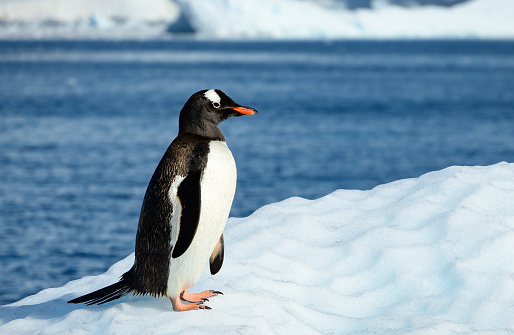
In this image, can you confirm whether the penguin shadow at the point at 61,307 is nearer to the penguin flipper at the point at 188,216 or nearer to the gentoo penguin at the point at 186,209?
the gentoo penguin at the point at 186,209

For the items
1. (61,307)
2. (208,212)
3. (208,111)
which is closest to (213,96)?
(208,111)

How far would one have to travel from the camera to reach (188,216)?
381 centimetres

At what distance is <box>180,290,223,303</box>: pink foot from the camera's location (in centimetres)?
397

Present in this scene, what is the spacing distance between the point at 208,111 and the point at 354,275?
1.37 m

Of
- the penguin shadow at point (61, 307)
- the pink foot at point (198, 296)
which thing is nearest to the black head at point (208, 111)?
the pink foot at point (198, 296)

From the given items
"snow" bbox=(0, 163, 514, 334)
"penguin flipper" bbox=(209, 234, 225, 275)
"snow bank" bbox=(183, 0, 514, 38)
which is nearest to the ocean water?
"snow" bbox=(0, 163, 514, 334)

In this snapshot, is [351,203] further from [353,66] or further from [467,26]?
[467,26]

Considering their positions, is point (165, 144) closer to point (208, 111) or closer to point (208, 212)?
point (208, 111)

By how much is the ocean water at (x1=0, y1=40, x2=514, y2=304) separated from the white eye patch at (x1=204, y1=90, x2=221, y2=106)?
5895 mm

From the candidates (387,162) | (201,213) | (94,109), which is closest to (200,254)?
(201,213)

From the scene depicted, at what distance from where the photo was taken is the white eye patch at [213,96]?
13.1ft

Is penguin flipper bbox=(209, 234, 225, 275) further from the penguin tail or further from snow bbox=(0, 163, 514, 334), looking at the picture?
the penguin tail

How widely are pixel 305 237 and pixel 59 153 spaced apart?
53.1 ft

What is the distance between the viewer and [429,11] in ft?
370
